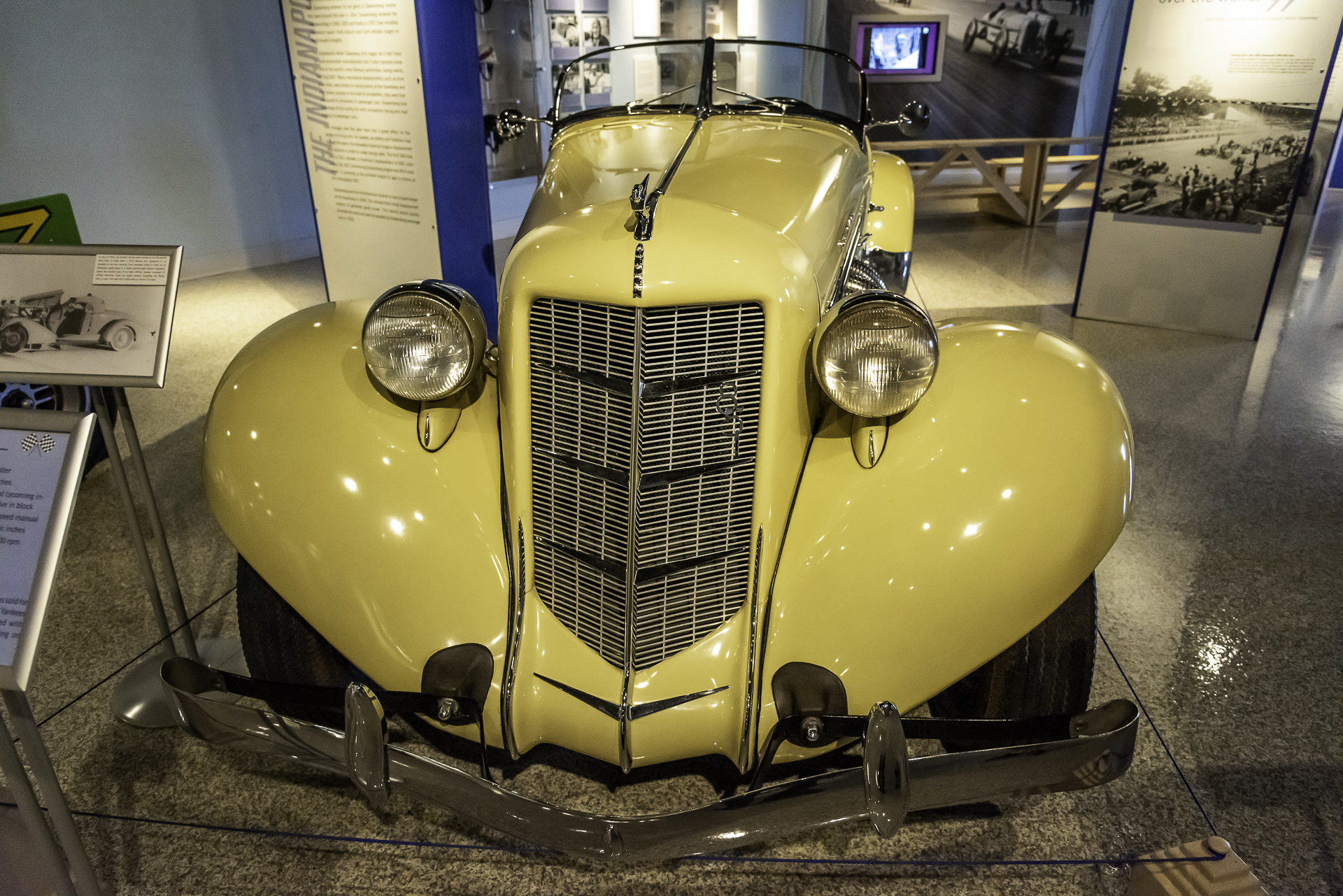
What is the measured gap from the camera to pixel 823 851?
1823 mm

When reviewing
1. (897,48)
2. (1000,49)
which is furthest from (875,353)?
(1000,49)

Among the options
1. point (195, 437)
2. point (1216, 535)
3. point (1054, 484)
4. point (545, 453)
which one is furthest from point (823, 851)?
point (195, 437)

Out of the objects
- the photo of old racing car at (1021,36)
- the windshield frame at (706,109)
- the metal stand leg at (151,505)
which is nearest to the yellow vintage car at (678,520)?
the metal stand leg at (151,505)

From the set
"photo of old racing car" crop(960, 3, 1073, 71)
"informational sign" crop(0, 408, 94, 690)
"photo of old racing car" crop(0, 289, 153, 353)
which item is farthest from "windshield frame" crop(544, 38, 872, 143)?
"photo of old racing car" crop(960, 3, 1073, 71)

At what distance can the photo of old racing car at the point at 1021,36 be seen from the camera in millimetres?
9656

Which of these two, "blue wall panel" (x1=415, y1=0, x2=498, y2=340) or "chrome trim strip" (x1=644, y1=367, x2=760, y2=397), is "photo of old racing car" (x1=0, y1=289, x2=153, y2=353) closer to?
"chrome trim strip" (x1=644, y1=367, x2=760, y2=397)

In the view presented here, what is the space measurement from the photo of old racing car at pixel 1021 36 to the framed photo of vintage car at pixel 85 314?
33.0 feet

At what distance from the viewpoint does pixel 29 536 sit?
141 centimetres

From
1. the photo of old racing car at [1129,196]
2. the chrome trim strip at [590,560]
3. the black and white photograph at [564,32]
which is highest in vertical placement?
the black and white photograph at [564,32]

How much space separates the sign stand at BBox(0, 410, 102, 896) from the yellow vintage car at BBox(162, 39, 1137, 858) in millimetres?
230

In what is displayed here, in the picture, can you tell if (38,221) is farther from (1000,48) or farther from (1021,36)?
(1021,36)

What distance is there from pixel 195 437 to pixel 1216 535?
428cm

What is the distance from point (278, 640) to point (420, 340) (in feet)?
2.57

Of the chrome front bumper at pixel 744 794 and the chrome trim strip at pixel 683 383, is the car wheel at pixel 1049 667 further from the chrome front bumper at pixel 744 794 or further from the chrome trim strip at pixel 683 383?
the chrome trim strip at pixel 683 383
